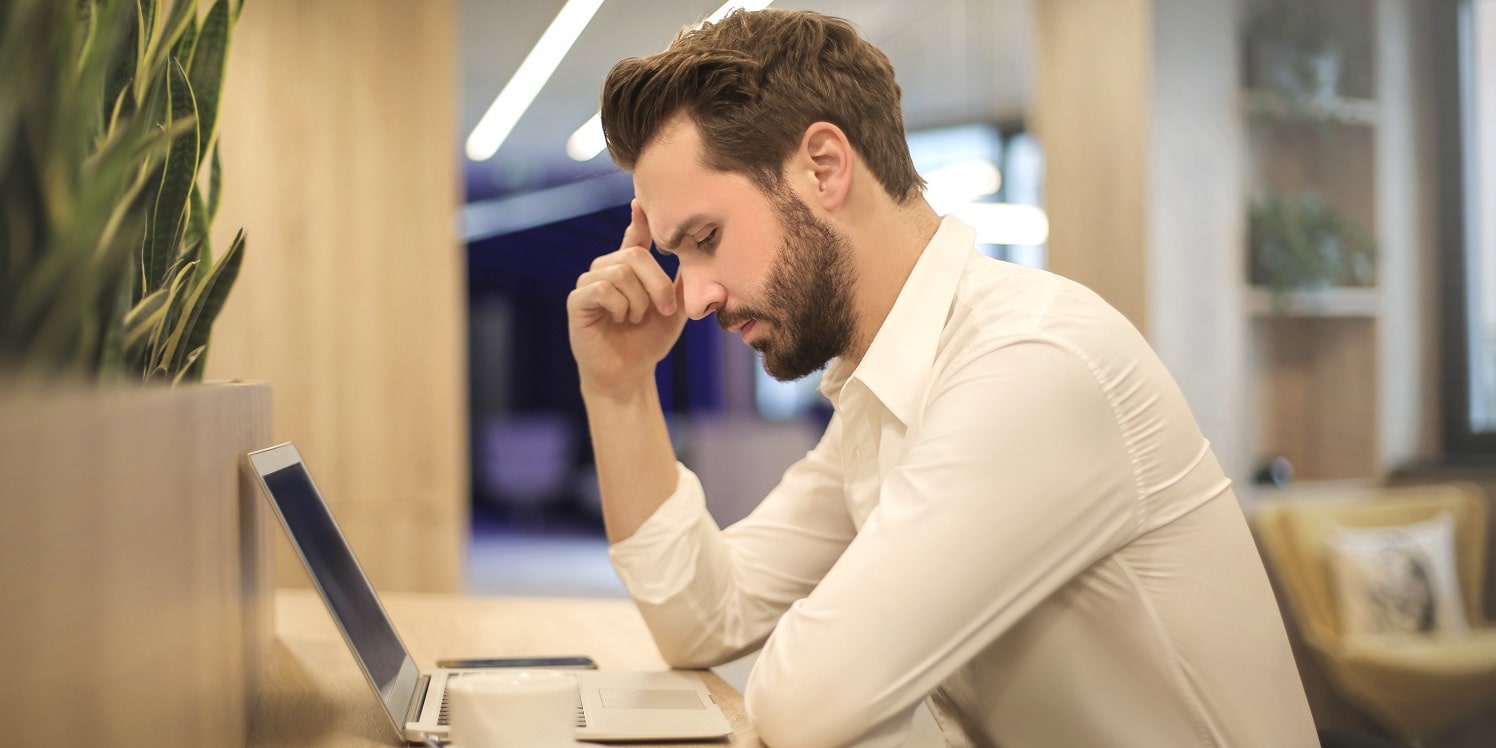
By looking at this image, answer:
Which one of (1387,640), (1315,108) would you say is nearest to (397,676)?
(1387,640)

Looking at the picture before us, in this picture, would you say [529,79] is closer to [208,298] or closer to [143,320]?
[208,298]

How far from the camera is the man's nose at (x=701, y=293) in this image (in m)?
1.31

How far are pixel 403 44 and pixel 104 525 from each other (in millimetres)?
3353

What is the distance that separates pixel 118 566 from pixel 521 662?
775 mm

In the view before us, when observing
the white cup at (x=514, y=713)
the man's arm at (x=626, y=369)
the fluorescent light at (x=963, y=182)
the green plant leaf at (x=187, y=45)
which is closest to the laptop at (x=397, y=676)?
the white cup at (x=514, y=713)

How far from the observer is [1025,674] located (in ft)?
3.53

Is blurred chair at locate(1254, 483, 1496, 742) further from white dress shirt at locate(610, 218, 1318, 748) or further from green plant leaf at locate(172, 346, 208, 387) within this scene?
green plant leaf at locate(172, 346, 208, 387)

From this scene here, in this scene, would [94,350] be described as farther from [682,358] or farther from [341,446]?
[682,358]

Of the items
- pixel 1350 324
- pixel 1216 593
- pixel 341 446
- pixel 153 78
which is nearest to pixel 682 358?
pixel 341 446

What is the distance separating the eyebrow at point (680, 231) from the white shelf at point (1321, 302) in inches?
116

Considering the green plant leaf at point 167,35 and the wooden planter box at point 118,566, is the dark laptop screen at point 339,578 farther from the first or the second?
the green plant leaf at point 167,35

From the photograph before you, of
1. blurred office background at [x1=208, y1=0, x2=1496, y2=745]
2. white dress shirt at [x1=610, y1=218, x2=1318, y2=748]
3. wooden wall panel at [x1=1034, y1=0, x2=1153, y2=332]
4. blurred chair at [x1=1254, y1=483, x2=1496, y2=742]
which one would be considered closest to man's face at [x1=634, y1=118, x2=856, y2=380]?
white dress shirt at [x1=610, y1=218, x2=1318, y2=748]

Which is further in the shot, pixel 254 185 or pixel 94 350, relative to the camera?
pixel 254 185

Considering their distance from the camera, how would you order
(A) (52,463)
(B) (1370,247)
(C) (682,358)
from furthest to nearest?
(C) (682,358) < (B) (1370,247) < (A) (52,463)
